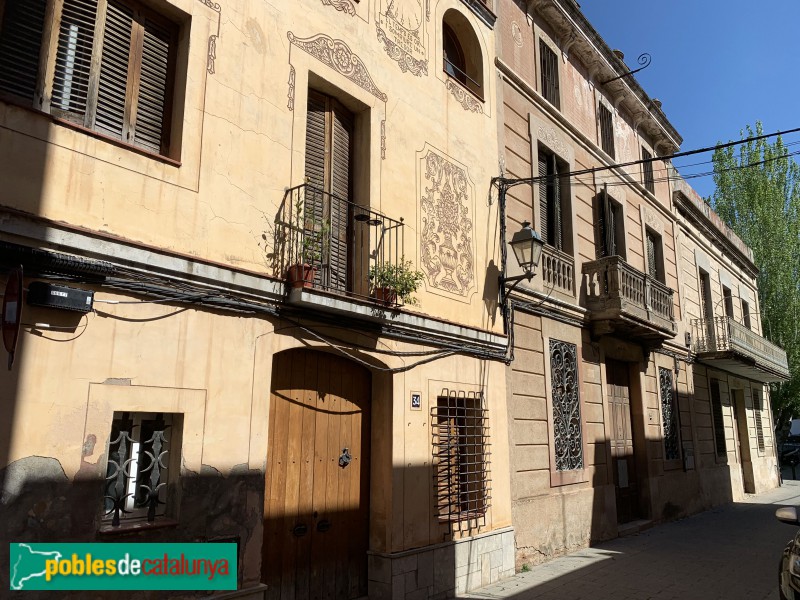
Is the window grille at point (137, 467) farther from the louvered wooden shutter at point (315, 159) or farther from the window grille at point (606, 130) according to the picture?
the window grille at point (606, 130)

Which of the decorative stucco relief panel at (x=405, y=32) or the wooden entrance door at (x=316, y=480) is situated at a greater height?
the decorative stucco relief panel at (x=405, y=32)

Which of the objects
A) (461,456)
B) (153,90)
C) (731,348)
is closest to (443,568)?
(461,456)

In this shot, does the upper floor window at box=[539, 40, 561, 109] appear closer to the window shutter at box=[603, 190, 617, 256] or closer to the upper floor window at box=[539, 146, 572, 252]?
the upper floor window at box=[539, 146, 572, 252]

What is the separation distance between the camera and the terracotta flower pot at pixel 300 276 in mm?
5637

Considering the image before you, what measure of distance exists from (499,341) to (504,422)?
117cm

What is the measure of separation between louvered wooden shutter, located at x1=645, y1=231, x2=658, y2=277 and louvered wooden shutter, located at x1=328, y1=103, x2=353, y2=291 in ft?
32.8

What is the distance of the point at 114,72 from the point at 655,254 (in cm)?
1376

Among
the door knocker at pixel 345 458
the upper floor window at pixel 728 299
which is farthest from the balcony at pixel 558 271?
the upper floor window at pixel 728 299

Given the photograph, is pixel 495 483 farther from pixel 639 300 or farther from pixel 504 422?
pixel 639 300

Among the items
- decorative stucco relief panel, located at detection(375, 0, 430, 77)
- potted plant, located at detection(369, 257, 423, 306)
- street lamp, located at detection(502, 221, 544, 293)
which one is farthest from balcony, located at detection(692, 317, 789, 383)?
potted plant, located at detection(369, 257, 423, 306)

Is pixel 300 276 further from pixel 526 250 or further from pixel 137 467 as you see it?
pixel 526 250

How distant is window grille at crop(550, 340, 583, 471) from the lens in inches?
386

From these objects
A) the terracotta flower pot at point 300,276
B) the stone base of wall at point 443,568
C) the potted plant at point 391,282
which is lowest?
the stone base of wall at point 443,568

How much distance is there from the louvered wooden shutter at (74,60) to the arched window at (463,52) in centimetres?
564
